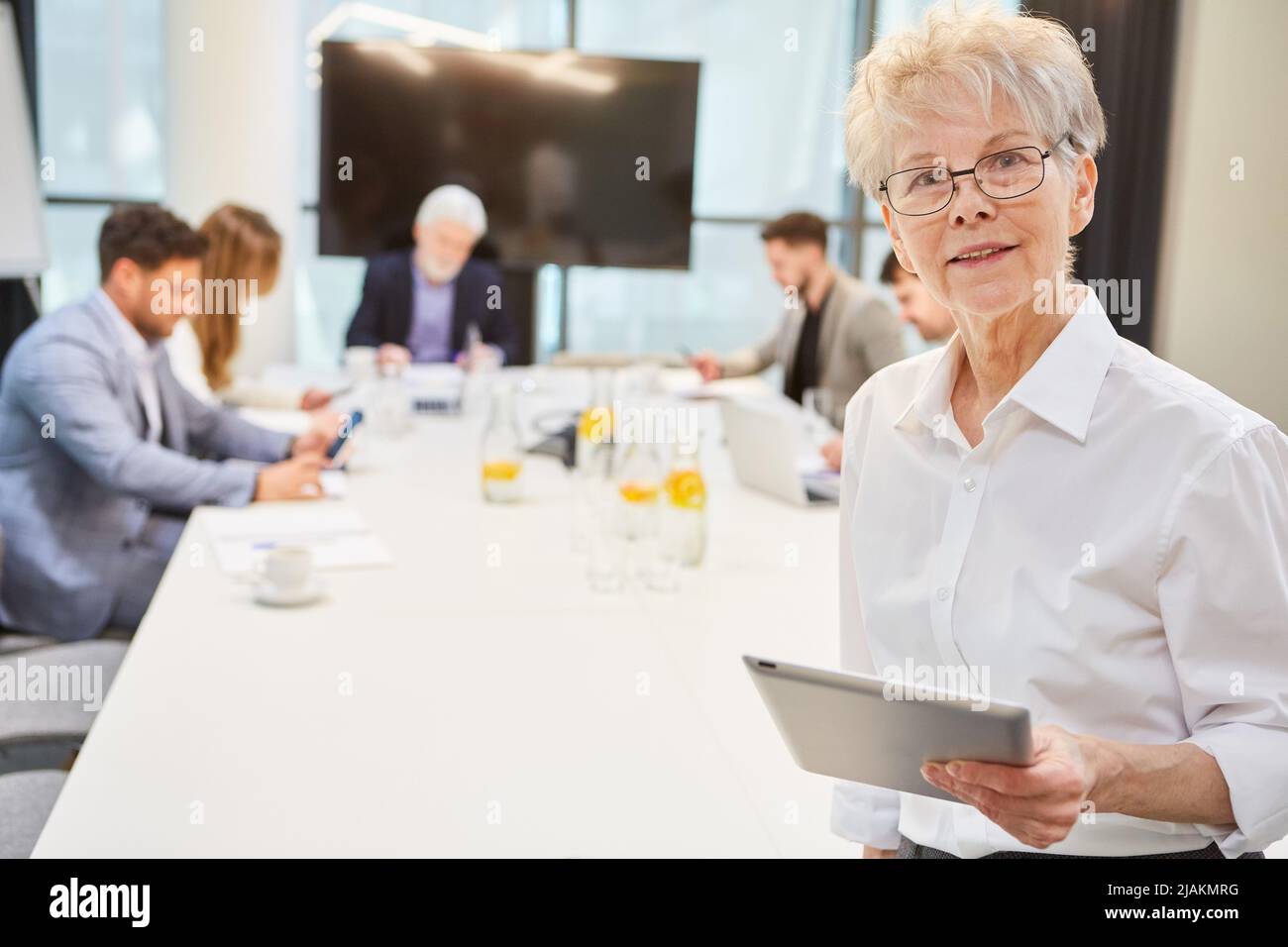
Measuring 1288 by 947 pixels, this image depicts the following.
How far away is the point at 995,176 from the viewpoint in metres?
1.19

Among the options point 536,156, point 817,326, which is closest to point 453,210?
point 536,156

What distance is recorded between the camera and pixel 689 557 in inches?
92.3

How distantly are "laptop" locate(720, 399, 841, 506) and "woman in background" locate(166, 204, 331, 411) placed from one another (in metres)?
1.47

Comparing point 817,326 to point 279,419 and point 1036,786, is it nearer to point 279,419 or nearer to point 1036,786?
point 279,419

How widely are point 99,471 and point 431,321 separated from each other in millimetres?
2830

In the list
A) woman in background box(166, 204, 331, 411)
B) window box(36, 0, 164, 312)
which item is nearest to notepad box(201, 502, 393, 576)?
woman in background box(166, 204, 331, 411)

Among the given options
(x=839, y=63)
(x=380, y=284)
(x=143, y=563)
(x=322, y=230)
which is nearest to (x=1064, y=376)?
(x=143, y=563)

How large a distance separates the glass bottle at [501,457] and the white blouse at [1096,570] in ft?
5.16

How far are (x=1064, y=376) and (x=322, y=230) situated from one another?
4875 mm

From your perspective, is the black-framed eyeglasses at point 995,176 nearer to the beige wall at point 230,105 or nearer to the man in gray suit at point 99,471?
the man in gray suit at point 99,471

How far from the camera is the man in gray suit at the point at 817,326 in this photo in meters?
4.29

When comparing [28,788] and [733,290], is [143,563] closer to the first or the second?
[28,788]

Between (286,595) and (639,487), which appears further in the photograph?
(639,487)

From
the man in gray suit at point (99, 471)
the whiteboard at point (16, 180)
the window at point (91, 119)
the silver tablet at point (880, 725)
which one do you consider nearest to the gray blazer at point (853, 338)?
the man in gray suit at point (99, 471)
